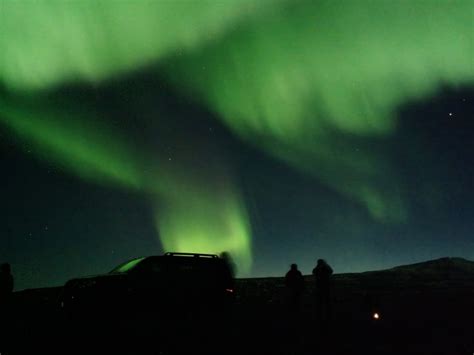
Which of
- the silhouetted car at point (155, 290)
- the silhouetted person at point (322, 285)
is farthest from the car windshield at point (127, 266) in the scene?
the silhouetted person at point (322, 285)

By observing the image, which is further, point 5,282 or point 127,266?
point 5,282

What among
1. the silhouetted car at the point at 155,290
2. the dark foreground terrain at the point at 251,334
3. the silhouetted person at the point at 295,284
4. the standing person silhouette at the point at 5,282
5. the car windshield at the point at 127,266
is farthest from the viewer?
the silhouetted person at the point at 295,284

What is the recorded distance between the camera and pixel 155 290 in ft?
34.5

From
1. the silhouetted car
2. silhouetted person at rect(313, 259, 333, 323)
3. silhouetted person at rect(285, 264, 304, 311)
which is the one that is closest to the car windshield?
the silhouetted car

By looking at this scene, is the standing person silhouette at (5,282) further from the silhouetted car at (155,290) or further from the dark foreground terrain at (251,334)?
the silhouetted car at (155,290)

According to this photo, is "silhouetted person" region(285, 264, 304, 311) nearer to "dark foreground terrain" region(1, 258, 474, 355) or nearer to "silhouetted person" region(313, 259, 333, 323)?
"dark foreground terrain" region(1, 258, 474, 355)

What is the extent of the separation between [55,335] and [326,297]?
8353 mm

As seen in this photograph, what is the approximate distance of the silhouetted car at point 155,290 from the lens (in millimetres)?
10188

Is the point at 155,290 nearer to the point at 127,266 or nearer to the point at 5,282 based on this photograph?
the point at 127,266

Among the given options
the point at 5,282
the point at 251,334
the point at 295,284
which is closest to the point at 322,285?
the point at 295,284

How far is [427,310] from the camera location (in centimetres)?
1602

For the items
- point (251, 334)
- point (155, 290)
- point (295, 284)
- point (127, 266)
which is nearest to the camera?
point (251, 334)

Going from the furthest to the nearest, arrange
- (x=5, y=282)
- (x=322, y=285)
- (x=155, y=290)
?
1. (x=322, y=285)
2. (x=5, y=282)
3. (x=155, y=290)

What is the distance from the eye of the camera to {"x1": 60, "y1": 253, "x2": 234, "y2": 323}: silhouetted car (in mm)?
10188
